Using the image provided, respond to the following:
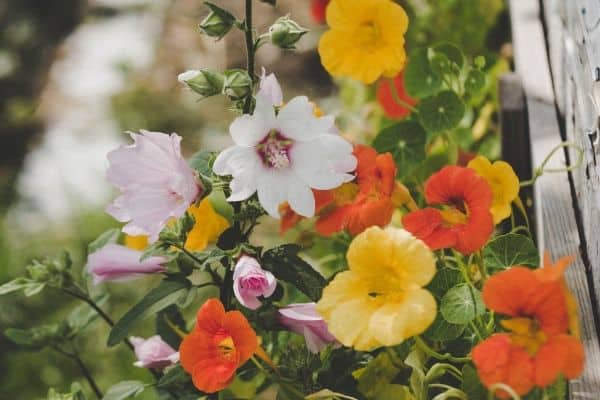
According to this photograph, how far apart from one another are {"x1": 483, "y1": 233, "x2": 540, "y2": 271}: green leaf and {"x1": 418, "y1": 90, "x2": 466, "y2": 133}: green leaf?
392 millimetres

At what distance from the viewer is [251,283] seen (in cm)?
102

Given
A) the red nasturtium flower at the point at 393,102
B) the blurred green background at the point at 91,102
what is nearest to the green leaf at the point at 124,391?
the red nasturtium flower at the point at 393,102

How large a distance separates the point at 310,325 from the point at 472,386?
20cm

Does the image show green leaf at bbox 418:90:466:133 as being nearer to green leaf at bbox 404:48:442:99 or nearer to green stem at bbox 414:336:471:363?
green leaf at bbox 404:48:442:99

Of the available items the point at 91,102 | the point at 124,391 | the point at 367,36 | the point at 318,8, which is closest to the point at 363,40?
the point at 367,36

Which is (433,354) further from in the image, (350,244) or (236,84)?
(236,84)

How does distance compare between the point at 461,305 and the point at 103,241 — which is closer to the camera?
the point at 461,305

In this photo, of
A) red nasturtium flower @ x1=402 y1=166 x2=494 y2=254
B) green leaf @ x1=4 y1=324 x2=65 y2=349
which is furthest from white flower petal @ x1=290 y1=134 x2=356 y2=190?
green leaf @ x1=4 y1=324 x2=65 y2=349

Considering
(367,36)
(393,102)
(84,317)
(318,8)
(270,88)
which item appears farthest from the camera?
(318,8)

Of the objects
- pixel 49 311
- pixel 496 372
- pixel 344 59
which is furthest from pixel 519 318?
pixel 49 311

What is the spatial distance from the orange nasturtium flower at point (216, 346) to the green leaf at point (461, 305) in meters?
0.21

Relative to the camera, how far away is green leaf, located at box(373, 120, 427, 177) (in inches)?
59.2

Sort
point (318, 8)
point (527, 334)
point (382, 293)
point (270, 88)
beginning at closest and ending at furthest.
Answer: point (527, 334) < point (382, 293) < point (270, 88) < point (318, 8)

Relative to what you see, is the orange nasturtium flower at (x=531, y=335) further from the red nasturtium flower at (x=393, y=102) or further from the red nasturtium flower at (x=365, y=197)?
the red nasturtium flower at (x=393, y=102)
